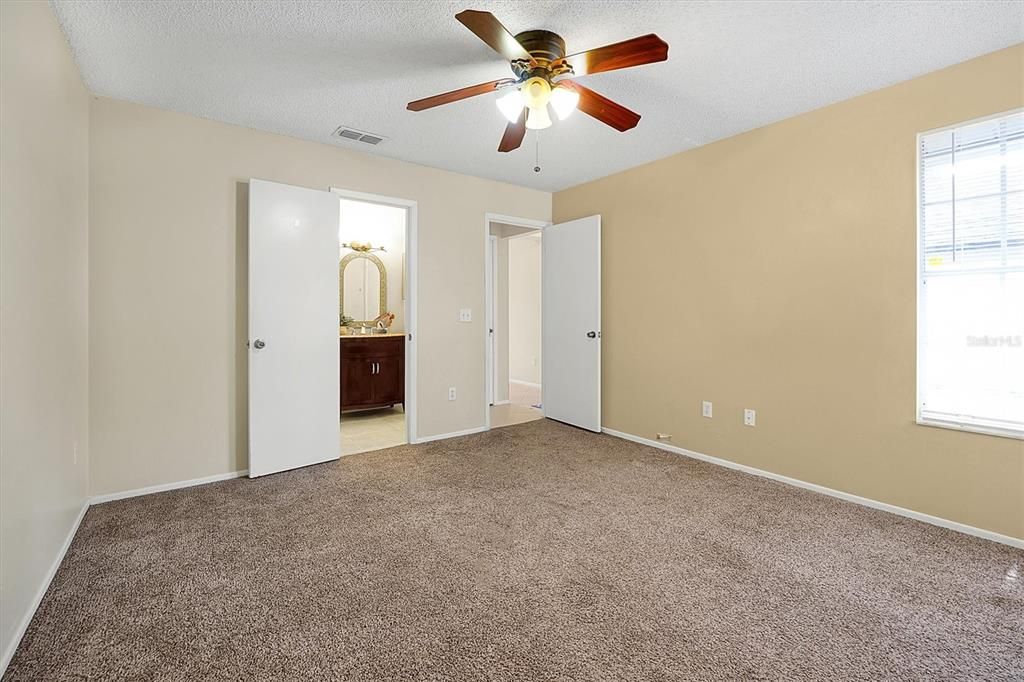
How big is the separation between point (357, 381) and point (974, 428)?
4979mm

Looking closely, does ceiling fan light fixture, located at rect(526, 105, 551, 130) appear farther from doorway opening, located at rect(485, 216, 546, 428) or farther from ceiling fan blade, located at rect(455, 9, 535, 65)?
doorway opening, located at rect(485, 216, 546, 428)

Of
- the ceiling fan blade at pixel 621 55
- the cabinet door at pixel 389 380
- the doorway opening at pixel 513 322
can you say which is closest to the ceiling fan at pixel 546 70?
the ceiling fan blade at pixel 621 55

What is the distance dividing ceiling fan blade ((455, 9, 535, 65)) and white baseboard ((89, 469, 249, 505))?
311cm

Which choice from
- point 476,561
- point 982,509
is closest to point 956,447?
point 982,509

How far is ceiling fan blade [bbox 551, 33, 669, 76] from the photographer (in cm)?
181

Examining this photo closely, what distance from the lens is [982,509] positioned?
2451mm

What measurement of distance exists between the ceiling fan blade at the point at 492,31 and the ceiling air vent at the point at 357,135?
5.65ft

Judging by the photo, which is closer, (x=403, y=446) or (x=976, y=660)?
(x=976, y=660)

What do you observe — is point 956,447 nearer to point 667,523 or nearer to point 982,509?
point 982,509

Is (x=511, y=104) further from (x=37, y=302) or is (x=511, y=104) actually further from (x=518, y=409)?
(x=518, y=409)

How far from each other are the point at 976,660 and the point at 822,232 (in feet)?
7.57

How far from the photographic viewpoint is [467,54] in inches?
93.0

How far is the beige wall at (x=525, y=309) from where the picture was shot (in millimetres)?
7422

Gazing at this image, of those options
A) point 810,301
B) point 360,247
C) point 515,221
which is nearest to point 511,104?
point 810,301
